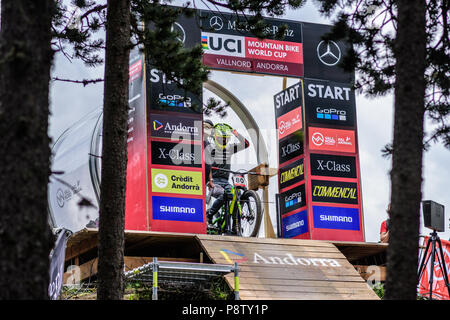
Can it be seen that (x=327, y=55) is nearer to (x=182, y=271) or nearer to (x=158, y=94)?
(x=158, y=94)

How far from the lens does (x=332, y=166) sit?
15.0m

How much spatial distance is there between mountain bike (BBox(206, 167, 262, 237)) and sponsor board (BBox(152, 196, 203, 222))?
377 millimetres

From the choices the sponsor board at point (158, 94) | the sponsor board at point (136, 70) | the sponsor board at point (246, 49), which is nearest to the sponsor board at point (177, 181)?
the sponsor board at point (158, 94)

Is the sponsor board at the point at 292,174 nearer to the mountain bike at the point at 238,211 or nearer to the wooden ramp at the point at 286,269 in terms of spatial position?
the mountain bike at the point at 238,211

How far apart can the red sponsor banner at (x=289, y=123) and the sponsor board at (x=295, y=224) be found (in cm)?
171

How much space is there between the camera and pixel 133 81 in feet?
45.6

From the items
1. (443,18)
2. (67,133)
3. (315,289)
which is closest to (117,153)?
(443,18)

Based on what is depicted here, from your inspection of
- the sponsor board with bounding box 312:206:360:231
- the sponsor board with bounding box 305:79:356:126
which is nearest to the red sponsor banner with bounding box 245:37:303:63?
the sponsor board with bounding box 305:79:356:126

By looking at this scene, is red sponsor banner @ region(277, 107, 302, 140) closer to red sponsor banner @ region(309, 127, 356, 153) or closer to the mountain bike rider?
red sponsor banner @ region(309, 127, 356, 153)

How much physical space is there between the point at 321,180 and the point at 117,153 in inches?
281

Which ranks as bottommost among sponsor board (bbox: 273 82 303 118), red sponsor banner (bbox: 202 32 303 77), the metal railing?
the metal railing

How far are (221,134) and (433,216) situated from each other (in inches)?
181

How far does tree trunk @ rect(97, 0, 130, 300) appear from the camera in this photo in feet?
26.8

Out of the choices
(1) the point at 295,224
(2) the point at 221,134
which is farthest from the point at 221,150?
(1) the point at 295,224
